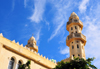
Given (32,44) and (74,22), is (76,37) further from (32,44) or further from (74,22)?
(32,44)

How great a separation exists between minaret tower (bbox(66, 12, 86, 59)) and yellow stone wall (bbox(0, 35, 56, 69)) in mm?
8301

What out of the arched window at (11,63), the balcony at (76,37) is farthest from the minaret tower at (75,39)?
the arched window at (11,63)

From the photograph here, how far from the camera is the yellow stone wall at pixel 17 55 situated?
49.0 feet

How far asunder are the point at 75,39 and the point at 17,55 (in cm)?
1378

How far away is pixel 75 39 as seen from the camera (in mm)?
27312

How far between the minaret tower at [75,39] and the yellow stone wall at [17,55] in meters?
8.30

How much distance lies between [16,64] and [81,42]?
15023 millimetres

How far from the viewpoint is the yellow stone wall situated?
1494cm

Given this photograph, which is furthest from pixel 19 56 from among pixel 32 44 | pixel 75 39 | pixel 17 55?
pixel 32 44

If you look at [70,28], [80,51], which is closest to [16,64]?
[80,51]

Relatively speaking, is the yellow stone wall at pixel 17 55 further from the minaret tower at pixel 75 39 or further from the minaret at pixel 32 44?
the minaret at pixel 32 44

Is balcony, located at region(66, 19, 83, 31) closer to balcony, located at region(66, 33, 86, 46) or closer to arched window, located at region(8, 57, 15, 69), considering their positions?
balcony, located at region(66, 33, 86, 46)

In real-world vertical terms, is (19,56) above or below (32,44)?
below

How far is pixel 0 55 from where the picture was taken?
14.6 meters
